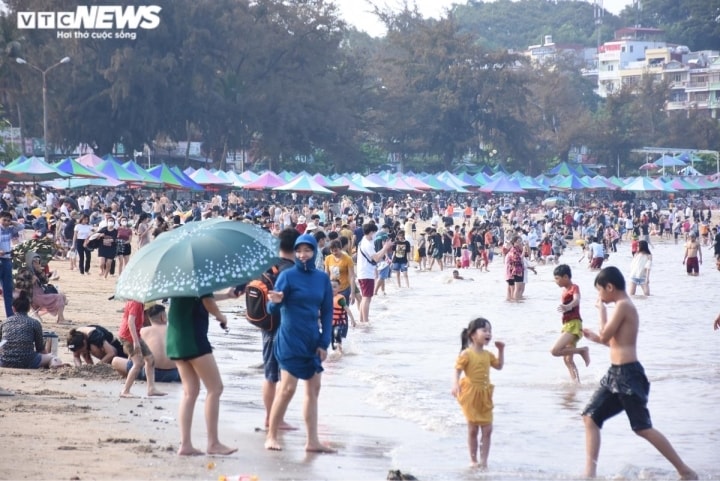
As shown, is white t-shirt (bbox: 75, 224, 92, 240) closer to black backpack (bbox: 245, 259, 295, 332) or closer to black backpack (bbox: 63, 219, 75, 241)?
black backpack (bbox: 63, 219, 75, 241)

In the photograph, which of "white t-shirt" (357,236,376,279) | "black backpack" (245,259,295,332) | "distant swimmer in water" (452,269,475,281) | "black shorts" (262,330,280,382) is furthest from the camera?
"distant swimmer in water" (452,269,475,281)

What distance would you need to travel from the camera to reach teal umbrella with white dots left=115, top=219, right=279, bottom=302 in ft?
23.3

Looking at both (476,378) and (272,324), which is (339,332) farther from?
(476,378)

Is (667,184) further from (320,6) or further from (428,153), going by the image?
(320,6)

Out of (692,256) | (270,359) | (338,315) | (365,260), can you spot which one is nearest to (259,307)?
(270,359)

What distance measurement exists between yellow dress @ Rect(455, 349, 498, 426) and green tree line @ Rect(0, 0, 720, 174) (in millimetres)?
53753

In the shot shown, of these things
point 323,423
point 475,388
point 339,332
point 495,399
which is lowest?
point 495,399

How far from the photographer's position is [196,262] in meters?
7.19

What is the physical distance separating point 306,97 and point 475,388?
64.7 m

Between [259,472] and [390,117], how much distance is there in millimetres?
75415

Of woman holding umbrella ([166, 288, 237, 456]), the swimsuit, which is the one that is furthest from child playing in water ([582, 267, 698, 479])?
the swimsuit

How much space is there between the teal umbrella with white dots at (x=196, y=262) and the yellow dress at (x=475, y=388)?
4.57 feet

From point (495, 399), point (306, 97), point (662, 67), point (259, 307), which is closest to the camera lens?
point (259, 307)

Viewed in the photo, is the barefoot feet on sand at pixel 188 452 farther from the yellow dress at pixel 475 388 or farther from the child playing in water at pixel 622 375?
the child playing in water at pixel 622 375
